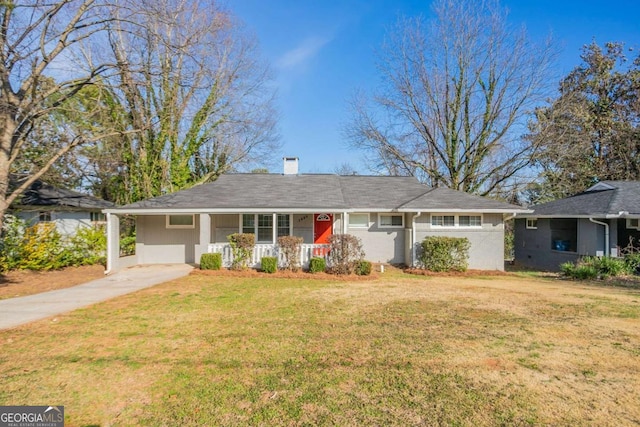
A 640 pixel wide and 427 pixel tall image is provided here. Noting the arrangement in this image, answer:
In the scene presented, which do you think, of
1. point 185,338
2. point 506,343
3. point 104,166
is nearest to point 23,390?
point 185,338

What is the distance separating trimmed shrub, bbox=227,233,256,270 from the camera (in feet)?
39.6

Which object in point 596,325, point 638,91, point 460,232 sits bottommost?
point 596,325

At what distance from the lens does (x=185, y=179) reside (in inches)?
779

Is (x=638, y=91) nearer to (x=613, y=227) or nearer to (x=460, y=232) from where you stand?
(x=613, y=227)

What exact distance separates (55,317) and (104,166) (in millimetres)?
20312

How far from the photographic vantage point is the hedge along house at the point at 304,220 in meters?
12.4

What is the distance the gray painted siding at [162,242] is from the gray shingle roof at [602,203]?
16627mm

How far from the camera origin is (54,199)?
15.4 metres

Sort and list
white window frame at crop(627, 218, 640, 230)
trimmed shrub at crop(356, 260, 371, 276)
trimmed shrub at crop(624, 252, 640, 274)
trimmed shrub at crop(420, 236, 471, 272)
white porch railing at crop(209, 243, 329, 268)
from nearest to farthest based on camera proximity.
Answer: trimmed shrub at crop(356, 260, 371, 276), trimmed shrub at crop(624, 252, 640, 274), white porch railing at crop(209, 243, 329, 268), trimmed shrub at crop(420, 236, 471, 272), white window frame at crop(627, 218, 640, 230)

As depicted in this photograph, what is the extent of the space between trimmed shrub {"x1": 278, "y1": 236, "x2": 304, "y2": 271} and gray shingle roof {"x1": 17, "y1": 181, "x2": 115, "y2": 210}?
10546 mm

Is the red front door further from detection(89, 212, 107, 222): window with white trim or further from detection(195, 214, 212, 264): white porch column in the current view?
detection(89, 212, 107, 222): window with white trim

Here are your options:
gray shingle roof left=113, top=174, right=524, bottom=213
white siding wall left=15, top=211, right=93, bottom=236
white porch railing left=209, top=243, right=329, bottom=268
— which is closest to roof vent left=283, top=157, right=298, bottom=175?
gray shingle roof left=113, top=174, right=524, bottom=213

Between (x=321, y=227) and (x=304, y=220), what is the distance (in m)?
0.84

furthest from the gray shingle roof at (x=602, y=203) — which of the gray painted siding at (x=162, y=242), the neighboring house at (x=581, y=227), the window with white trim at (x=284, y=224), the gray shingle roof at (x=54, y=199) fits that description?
the gray shingle roof at (x=54, y=199)
